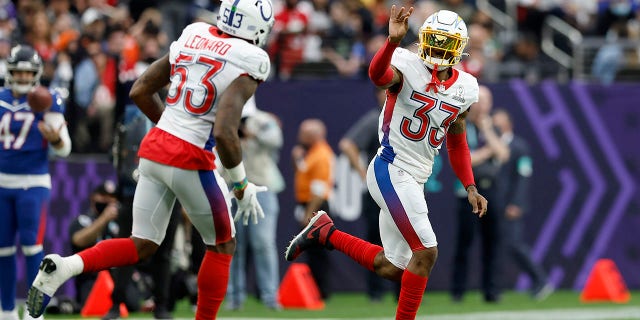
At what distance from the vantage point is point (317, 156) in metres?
13.8

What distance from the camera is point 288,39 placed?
1598 centimetres

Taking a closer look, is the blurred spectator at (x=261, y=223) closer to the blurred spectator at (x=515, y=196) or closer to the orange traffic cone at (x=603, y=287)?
the blurred spectator at (x=515, y=196)

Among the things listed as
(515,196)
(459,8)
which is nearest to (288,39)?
(459,8)

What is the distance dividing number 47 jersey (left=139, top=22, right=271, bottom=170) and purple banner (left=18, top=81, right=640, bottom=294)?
7051mm

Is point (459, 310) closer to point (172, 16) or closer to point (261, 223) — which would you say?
point (261, 223)

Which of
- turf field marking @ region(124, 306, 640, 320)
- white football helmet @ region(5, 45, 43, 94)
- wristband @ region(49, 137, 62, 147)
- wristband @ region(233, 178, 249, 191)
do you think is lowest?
turf field marking @ region(124, 306, 640, 320)

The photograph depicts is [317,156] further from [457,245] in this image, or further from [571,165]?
[571,165]

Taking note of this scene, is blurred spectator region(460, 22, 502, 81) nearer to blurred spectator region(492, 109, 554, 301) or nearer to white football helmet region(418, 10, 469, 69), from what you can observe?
blurred spectator region(492, 109, 554, 301)

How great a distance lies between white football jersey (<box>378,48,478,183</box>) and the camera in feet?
27.2

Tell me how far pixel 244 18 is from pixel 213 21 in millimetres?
7892

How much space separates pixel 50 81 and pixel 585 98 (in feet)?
21.2

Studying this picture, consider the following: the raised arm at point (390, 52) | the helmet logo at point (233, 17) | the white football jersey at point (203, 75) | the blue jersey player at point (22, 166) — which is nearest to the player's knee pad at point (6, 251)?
the blue jersey player at point (22, 166)

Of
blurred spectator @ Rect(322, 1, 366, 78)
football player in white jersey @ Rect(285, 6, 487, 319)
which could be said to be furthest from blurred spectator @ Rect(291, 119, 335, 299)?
football player in white jersey @ Rect(285, 6, 487, 319)

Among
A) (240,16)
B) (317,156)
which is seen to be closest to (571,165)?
(317,156)
